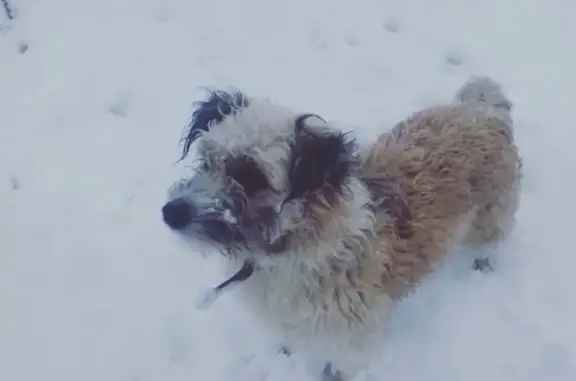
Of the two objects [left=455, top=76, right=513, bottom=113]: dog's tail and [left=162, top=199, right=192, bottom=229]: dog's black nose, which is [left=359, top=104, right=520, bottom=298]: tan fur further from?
[left=162, top=199, right=192, bottom=229]: dog's black nose

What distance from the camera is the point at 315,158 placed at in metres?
2.66

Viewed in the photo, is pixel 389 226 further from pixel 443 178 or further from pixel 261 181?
pixel 261 181

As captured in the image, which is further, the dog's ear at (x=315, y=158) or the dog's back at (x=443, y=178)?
the dog's back at (x=443, y=178)

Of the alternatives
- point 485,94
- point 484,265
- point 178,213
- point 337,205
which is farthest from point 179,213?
point 484,265

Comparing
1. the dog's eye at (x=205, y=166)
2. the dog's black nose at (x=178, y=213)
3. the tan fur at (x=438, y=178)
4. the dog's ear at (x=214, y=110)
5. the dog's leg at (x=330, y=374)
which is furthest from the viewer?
the dog's leg at (x=330, y=374)

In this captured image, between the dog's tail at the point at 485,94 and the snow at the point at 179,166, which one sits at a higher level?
the dog's tail at the point at 485,94

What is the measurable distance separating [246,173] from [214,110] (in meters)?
0.41

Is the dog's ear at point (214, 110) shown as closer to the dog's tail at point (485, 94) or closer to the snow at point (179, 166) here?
the snow at point (179, 166)


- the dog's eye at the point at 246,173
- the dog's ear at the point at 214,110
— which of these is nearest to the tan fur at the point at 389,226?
the dog's eye at the point at 246,173

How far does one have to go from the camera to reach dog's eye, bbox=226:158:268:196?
2598 millimetres

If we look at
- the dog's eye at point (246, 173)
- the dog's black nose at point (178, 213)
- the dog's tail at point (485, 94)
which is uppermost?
the dog's eye at point (246, 173)

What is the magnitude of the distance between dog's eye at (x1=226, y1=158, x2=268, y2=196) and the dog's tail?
5.56 feet

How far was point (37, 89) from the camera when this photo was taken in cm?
509

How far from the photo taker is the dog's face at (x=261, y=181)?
8.48ft
